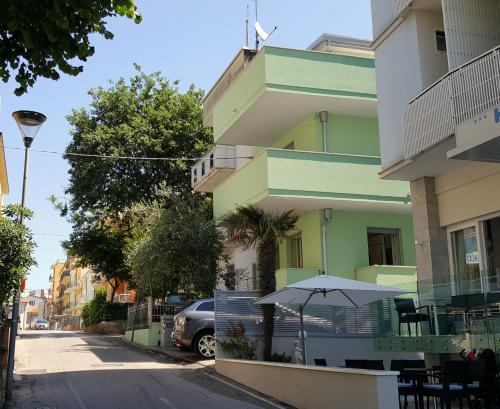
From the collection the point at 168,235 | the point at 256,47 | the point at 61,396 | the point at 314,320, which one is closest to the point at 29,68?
the point at 61,396

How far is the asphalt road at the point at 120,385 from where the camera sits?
470 inches

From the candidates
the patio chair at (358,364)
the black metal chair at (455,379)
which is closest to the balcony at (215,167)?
the patio chair at (358,364)

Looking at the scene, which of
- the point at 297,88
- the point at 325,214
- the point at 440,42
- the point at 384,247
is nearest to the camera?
the point at 440,42

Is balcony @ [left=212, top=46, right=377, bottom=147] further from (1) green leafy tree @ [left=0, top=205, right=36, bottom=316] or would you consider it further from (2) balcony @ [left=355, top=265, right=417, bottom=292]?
(1) green leafy tree @ [left=0, top=205, right=36, bottom=316]

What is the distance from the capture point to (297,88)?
19938 millimetres

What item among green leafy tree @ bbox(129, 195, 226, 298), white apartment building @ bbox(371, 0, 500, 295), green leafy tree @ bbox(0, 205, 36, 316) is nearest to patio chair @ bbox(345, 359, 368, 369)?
white apartment building @ bbox(371, 0, 500, 295)

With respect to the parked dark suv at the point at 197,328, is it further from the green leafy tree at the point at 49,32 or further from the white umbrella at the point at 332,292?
the green leafy tree at the point at 49,32

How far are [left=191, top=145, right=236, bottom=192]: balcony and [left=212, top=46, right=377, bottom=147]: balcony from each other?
381cm

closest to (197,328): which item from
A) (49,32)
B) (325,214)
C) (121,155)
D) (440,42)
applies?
(325,214)

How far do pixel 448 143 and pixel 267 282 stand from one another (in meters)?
6.57

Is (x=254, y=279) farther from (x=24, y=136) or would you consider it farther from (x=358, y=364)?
(x=24, y=136)

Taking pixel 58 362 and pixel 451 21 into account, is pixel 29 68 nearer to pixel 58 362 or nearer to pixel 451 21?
pixel 451 21

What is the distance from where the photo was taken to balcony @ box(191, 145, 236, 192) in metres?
26.4

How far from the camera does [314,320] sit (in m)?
17.8
